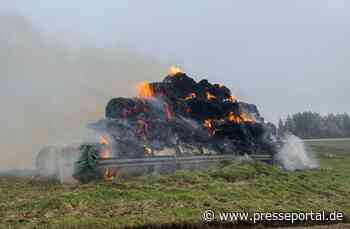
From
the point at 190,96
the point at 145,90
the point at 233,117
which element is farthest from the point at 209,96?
the point at 145,90

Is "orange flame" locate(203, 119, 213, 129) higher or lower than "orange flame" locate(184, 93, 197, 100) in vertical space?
lower

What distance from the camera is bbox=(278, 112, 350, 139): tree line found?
531ft

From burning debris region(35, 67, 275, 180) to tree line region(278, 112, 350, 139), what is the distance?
375 feet

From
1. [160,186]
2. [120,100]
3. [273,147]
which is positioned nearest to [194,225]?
[160,186]

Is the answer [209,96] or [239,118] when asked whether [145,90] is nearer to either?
[209,96]

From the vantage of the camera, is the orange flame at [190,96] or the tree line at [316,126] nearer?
the orange flame at [190,96]

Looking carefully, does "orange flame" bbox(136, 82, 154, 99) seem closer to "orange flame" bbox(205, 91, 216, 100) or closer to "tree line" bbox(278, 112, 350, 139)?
"orange flame" bbox(205, 91, 216, 100)

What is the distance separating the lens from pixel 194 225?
1798cm

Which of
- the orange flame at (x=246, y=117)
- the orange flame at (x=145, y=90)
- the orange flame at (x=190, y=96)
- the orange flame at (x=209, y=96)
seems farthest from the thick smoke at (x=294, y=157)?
the orange flame at (x=145, y=90)

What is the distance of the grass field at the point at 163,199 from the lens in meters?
17.9

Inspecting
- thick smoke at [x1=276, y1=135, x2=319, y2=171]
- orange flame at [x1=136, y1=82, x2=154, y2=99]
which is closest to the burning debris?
orange flame at [x1=136, y1=82, x2=154, y2=99]

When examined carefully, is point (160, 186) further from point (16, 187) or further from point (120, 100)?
point (120, 100)

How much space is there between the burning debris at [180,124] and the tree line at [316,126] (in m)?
114

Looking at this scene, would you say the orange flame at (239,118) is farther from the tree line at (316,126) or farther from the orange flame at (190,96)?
the tree line at (316,126)
